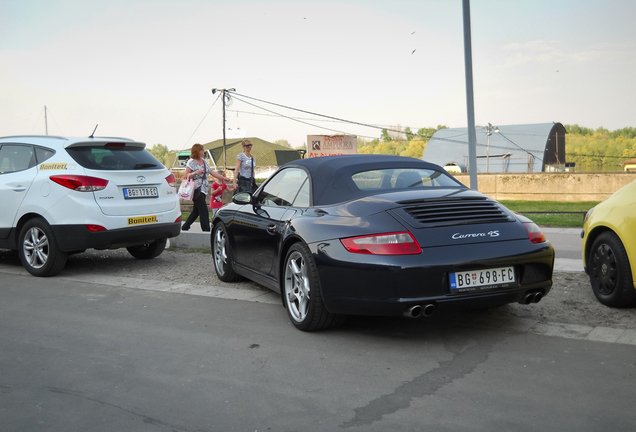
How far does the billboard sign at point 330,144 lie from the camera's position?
51281mm

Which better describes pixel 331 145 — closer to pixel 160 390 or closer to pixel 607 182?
pixel 607 182

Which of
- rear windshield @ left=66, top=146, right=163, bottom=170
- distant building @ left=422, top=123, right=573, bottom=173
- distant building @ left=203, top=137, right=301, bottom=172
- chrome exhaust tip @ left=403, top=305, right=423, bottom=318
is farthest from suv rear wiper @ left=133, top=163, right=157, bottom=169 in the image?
distant building @ left=203, top=137, right=301, bottom=172

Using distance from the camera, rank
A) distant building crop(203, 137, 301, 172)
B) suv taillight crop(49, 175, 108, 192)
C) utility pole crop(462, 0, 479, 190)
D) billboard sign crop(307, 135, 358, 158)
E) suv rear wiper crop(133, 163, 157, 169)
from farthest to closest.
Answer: distant building crop(203, 137, 301, 172)
billboard sign crop(307, 135, 358, 158)
utility pole crop(462, 0, 479, 190)
suv rear wiper crop(133, 163, 157, 169)
suv taillight crop(49, 175, 108, 192)

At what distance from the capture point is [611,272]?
530 cm

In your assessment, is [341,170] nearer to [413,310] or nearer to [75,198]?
[413,310]

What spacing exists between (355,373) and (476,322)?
62.3 inches

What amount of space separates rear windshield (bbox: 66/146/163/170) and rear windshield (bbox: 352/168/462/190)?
3919 millimetres

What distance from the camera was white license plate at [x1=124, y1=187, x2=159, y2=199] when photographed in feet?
25.3

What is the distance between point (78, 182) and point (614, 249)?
19.2 ft

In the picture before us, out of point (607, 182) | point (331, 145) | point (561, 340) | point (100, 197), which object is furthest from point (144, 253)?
point (331, 145)

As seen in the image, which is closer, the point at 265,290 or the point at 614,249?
the point at 614,249

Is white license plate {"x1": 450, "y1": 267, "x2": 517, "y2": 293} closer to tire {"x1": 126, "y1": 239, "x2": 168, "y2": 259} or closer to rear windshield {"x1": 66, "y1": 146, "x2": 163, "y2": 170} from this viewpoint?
rear windshield {"x1": 66, "y1": 146, "x2": 163, "y2": 170}

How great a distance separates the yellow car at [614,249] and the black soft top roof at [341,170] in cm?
136

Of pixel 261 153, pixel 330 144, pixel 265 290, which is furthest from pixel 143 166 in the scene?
pixel 261 153
